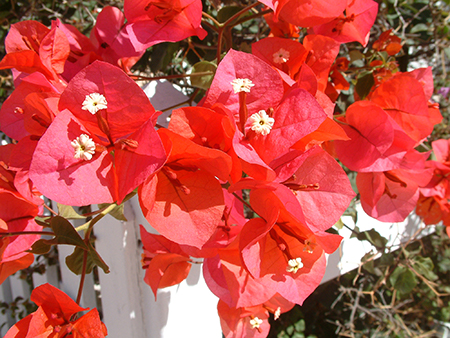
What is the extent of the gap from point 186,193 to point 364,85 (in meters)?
0.44

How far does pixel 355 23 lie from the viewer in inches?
20.0

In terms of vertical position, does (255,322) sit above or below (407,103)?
below

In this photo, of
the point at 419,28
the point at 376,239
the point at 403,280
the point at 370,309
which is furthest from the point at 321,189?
the point at 370,309

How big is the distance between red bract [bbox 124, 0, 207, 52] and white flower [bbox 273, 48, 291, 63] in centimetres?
11

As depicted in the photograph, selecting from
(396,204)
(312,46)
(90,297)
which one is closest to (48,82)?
(312,46)

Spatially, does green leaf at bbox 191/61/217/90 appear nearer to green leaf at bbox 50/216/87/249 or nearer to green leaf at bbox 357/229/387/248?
green leaf at bbox 50/216/87/249

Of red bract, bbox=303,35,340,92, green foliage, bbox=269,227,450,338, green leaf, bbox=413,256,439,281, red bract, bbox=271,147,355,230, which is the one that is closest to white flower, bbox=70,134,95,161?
red bract, bbox=271,147,355,230

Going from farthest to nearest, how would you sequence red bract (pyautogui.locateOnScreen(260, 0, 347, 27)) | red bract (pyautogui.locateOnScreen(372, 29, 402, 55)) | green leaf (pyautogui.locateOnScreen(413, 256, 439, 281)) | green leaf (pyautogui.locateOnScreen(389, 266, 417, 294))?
green leaf (pyautogui.locateOnScreen(413, 256, 439, 281)) < green leaf (pyautogui.locateOnScreen(389, 266, 417, 294)) < red bract (pyautogui.locateOnScreen(372, 29, 402, 55)) < red bract (pyautogui.locateOnScreen(260, 0, 347, 27))

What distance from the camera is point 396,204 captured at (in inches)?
22.2

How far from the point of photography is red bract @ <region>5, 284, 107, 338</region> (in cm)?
36

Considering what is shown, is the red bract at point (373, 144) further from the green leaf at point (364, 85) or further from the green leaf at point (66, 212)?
the green leaf at point (66, 212)

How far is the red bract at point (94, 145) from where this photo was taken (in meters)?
0.29

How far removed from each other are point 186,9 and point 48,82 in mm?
202

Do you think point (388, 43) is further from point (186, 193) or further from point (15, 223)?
point (15, 223)
